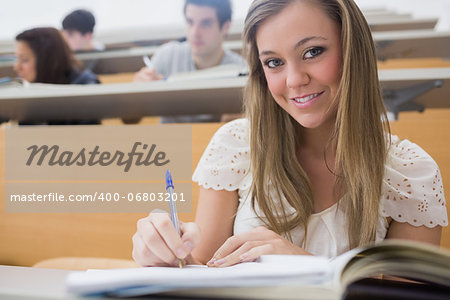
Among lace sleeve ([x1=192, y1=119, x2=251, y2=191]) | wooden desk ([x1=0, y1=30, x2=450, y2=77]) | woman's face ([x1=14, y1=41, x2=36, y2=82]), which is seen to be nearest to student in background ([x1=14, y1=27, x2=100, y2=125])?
woman's face ([x1=14, y1=41, x2=36, y2=82])

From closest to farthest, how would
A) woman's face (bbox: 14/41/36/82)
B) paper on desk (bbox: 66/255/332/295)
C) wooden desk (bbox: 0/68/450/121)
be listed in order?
1. paper on desk (bbox: 66/255/332/295)
2. wooden desk (bbox: 0/68/450/121)
3. woman's face (bbox: 14/41/36/82)

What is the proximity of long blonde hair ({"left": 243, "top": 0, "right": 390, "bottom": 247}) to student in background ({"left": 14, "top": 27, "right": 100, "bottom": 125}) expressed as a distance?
59.8 inches

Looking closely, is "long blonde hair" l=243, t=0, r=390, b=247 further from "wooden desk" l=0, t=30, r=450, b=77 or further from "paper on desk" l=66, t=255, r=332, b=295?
"wooden desk" l=0, t=30, r=450, b=77

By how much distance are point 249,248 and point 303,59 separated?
355 millimetres

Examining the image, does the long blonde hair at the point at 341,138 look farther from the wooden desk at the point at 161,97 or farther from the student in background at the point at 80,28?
the student in background at the point at 80,28

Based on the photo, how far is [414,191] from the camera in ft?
2.62

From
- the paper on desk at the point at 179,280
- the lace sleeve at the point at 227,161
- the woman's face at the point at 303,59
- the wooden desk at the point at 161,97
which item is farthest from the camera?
the wooden desk at the point at 161,97

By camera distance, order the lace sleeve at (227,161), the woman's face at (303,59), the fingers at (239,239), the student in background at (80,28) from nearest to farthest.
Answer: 1. the fingers at (239,239)
2. the woman's face at (303,59)
3. the lace sleeve at (227,161)
4. the student in background at (80,28)

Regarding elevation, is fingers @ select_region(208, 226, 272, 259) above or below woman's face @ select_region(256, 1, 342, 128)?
below

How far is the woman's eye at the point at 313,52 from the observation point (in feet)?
2.47

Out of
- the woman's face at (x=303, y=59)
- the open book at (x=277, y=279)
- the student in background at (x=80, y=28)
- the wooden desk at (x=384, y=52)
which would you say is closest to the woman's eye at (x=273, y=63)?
the woman's face at (x=303, y=59)

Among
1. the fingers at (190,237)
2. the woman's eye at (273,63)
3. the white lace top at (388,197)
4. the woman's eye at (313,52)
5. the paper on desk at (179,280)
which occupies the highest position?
the woman's eye at (313,52)

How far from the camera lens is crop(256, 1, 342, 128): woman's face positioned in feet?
2.45

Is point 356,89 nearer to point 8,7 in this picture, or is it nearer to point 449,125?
point 449,125
